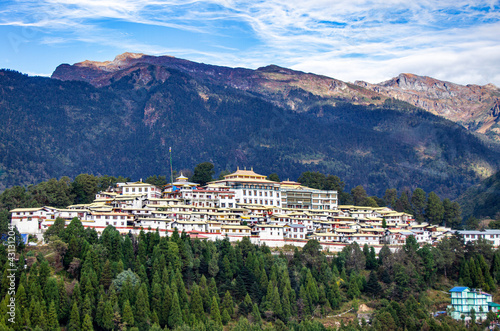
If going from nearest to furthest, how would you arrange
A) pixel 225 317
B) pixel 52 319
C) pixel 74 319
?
pixel 52 319 → pixel 74 319 → pixel 225 317

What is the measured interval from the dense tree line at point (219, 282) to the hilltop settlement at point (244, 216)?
4.63 metres

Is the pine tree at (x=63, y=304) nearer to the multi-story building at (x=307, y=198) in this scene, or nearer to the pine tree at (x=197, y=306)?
the pine tree at (x=197, y=306)

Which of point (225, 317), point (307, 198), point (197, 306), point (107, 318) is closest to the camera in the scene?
point (107, 318)

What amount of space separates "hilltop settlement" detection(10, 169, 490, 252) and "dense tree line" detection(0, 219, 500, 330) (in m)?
4.63

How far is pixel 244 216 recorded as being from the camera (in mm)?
123625

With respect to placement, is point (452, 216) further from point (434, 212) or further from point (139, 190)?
point (139, 190)

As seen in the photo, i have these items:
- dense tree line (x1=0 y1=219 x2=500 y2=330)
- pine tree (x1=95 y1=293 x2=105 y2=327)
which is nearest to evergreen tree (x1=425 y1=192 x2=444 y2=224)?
dense tree line (x1=0 y1=219 x2=500 y2=330)

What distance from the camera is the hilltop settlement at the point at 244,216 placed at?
11200 centimetres

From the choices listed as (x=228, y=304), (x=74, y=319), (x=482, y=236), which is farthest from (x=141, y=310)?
(x=482, y=236)

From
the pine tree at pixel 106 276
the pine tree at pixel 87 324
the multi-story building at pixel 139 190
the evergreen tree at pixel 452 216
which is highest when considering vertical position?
the multi-story building at pixel 139 190

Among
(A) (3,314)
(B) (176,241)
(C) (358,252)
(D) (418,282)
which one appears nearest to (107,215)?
(B) (176,241)

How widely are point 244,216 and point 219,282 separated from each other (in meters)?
22.1

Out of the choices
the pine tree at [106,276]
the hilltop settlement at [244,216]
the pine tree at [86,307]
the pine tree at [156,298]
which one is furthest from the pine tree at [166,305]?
the hilltop settlement at [244,216]

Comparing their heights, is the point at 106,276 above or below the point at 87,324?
above
